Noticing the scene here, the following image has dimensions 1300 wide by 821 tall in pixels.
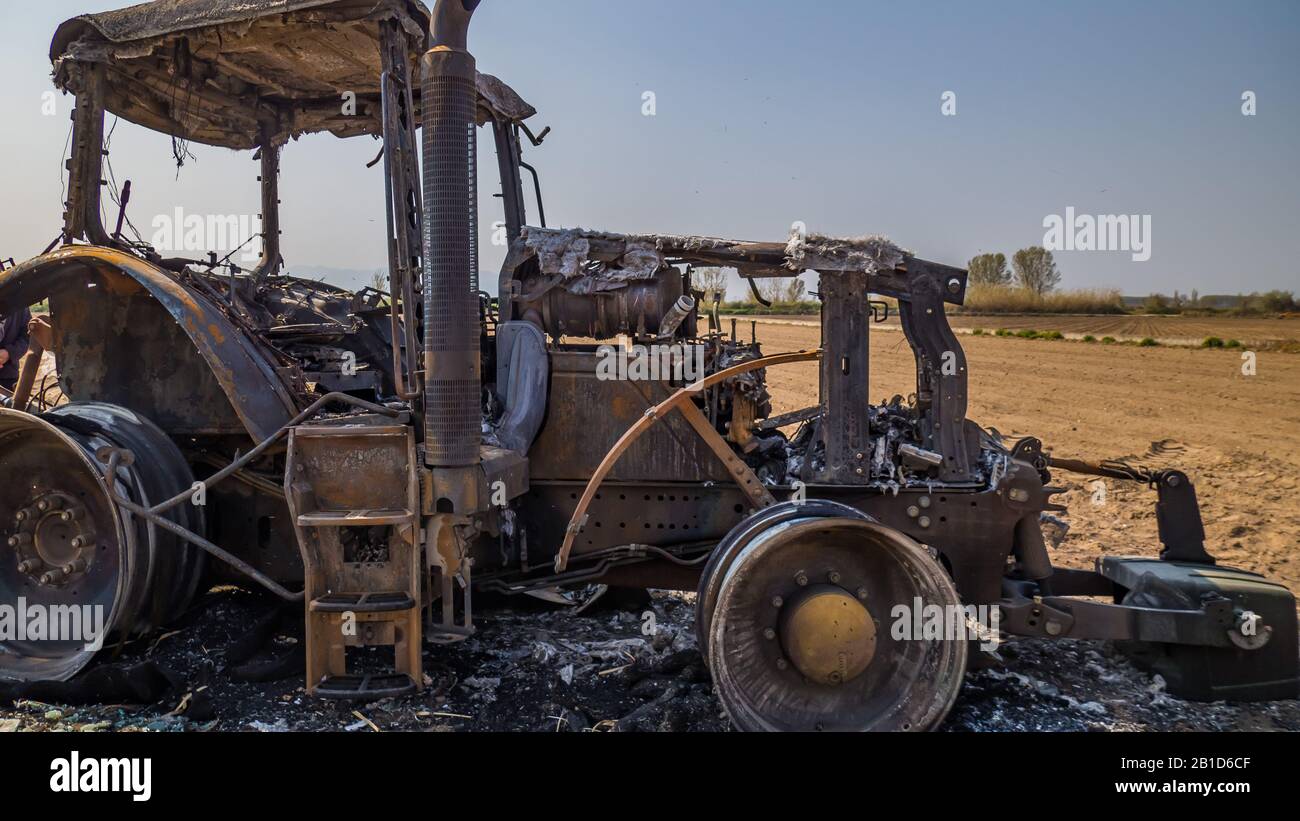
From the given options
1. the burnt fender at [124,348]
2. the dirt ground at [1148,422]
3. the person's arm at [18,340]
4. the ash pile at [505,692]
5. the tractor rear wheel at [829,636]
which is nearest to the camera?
the tractor rear wheel at [829,636]

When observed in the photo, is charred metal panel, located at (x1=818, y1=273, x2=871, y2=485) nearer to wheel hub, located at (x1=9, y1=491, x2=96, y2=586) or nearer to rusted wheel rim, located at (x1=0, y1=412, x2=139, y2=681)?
rusted wheel rim, located at (x1=0, y1=412, x2=139, y2=681)

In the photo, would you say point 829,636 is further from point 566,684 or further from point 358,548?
point 358,548

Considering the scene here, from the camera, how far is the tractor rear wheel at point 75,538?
3.79 meters

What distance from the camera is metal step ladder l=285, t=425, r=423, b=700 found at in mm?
3436

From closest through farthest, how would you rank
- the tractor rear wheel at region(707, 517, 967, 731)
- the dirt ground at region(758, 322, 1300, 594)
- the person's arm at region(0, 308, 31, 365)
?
the tractor rear wheel at region(707, 517, 967, 731), the person's arm at region(0, 308, 31, 365), the dirt ground at region(758, 322, 1300, 594)

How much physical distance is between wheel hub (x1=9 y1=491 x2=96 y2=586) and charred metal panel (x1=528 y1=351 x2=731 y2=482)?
7.15 ft

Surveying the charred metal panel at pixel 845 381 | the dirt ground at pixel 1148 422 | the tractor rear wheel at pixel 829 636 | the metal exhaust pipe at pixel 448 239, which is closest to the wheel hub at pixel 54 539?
the metal exhaust pipe at pixel 448 239

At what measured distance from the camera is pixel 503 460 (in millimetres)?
3709

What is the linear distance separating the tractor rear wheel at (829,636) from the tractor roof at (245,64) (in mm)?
3066

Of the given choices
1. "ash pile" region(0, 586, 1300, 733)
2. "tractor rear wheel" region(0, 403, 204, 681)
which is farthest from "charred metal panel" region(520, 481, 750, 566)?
"tractor rear wheel" region(0, 403, 204, 681)

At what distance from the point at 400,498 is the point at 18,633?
83.2 inches

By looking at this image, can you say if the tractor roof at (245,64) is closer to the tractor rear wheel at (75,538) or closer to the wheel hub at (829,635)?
the tractor rear wheel at (75,538)

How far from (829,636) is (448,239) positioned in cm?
235

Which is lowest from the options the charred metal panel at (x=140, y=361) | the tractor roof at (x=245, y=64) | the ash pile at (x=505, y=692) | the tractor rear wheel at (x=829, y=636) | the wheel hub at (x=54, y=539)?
the ash pile at (x=505, y=692)
